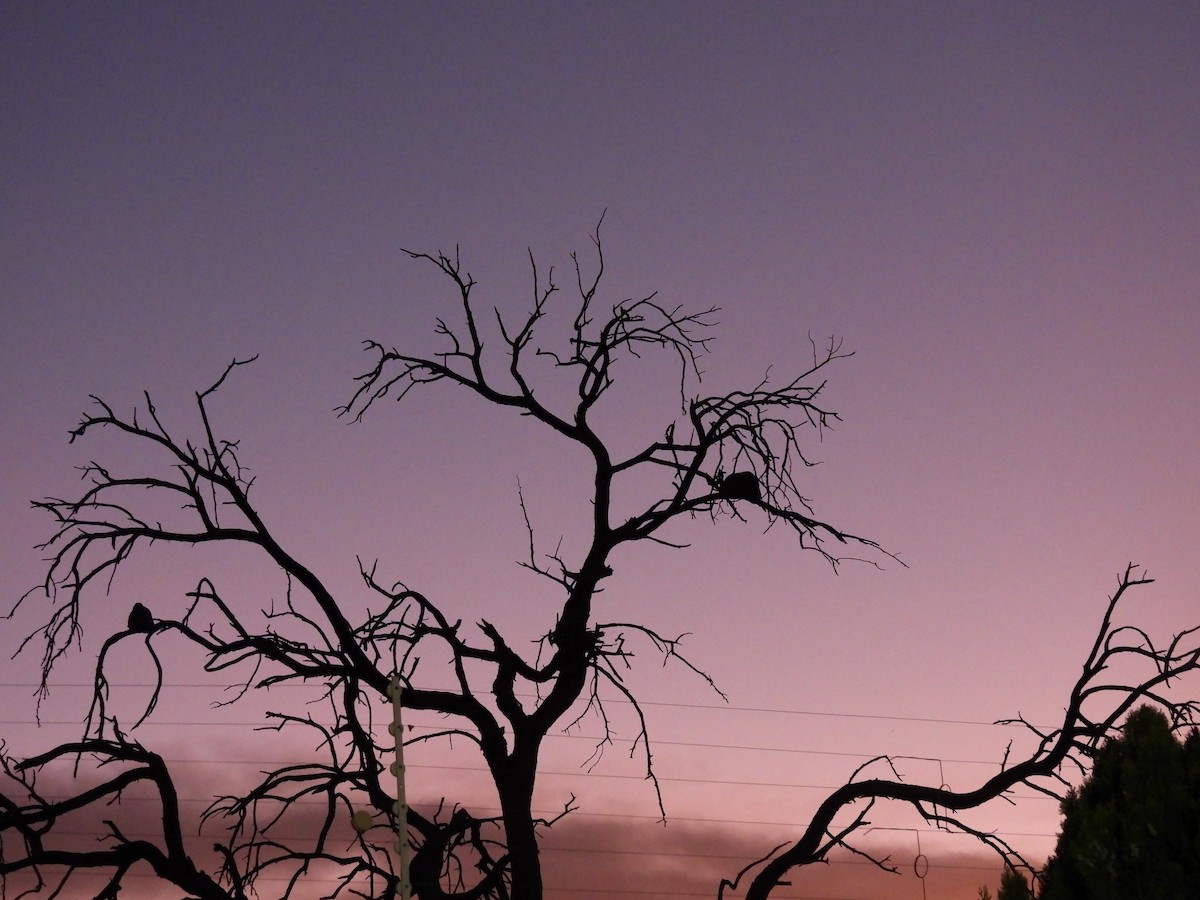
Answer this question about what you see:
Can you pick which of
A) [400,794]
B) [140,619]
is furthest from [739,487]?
[140,619]

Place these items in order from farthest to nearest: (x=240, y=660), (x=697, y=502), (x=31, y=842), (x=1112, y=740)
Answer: (x=697, y=502)
(x=240, y=660)
(x=31, y=842)
(x=1112, y=740)

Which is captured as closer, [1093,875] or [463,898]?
[1093,875]

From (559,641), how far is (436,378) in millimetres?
2998

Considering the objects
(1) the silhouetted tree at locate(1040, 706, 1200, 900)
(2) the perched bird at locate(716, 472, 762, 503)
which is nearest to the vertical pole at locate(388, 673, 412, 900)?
(2) the perched bird at locate(716, 472, 762, 503)

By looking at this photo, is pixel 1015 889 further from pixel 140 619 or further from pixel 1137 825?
pixel 140 619

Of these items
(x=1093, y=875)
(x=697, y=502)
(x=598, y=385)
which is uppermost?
(x=598, y=385)

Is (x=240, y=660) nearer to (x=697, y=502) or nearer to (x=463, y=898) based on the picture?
(x=463, y=898)

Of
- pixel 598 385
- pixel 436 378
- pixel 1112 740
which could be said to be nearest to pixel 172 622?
pixel 436 378

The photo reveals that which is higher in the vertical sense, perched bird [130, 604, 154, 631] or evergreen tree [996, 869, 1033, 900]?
perched bird [130, 604, 154, 631]

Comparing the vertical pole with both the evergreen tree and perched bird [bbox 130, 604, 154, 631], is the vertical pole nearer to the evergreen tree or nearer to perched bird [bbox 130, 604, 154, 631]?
perched bird [bbox 130, 604, 154, 631]

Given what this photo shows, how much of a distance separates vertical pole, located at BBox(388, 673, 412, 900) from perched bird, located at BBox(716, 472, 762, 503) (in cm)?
368

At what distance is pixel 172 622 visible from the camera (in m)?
12.6

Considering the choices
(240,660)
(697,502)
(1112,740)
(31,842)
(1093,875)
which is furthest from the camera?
(697,502)

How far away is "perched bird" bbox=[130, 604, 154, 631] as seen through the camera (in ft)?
40.7
